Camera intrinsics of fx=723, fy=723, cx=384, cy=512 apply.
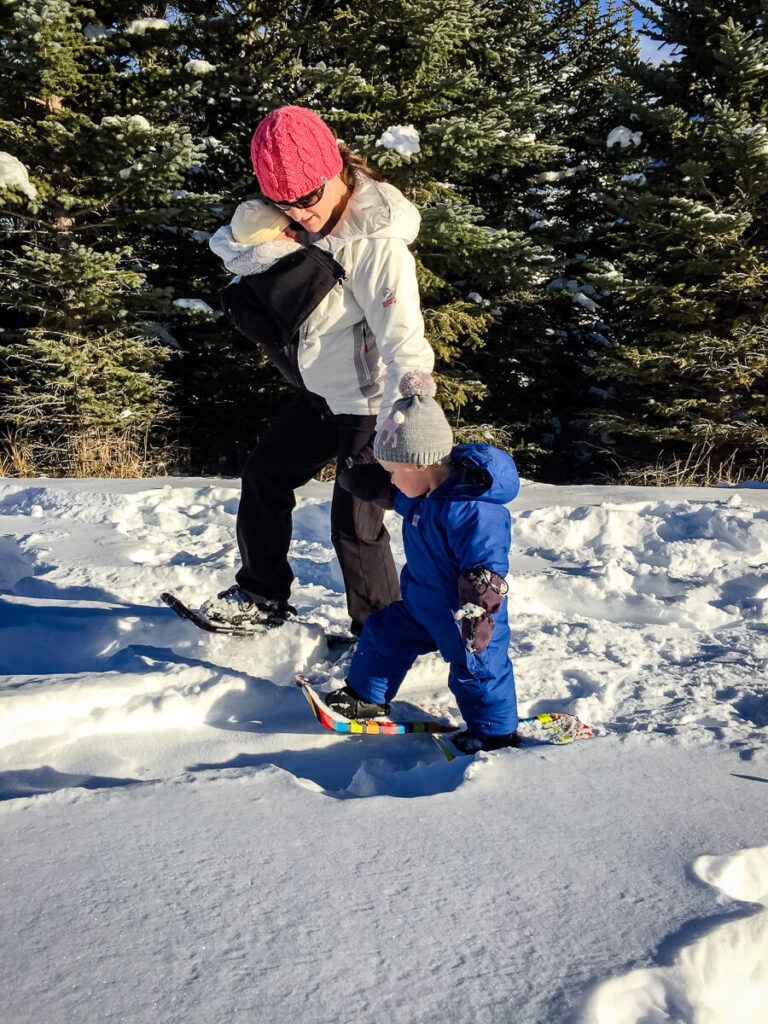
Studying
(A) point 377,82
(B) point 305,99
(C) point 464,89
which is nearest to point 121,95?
(B) point 305,99

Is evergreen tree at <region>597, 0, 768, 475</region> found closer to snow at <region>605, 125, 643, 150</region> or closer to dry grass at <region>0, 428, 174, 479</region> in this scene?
snow at <region>605, 125, 643, 150</region>

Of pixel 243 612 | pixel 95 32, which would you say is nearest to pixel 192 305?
pixel 95 32

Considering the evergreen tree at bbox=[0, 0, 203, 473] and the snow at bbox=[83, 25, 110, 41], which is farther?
the snow at bbox=[83, 25, 110, 41]

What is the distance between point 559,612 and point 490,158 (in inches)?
316

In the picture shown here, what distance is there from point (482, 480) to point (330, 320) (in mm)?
738

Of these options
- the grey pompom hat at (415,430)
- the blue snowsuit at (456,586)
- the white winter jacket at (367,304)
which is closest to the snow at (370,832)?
the blue snowsuit at (456,586)

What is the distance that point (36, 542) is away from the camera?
402 centimetres

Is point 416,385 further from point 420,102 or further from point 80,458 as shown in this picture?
point 420,102

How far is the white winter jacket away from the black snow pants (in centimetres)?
21

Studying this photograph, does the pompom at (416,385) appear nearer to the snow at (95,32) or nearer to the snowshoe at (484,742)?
the snowshoe at (484,742)

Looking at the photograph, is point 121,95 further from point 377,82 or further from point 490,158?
point 490,158

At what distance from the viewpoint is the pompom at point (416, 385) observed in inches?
83.9

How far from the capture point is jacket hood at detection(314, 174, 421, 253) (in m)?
2.22

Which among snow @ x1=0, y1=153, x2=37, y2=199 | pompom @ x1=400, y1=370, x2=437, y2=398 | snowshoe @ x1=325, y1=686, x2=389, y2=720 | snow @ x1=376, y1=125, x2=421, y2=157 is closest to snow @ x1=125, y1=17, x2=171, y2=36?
snow @ x1=0, y1=153, x2=37, y2=199
